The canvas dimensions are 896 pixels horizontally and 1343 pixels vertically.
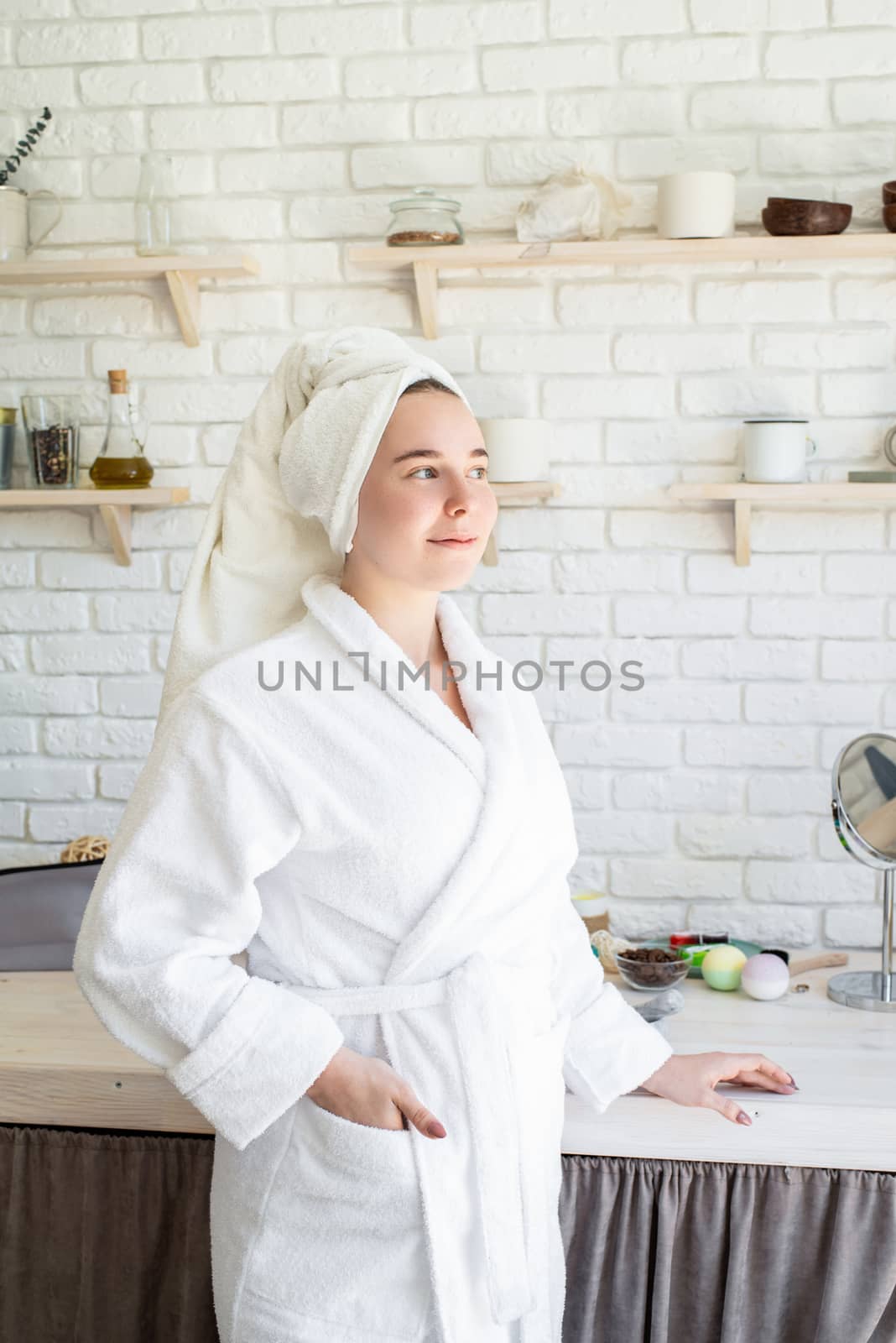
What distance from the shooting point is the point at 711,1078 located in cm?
165

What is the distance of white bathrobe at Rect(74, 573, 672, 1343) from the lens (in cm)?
131

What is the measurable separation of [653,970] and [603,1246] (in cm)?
49

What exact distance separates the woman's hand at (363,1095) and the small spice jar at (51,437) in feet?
4.82

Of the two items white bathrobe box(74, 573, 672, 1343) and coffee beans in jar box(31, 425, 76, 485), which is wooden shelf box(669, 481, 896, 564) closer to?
white bathrobe box(74, 573, 672, 1343)

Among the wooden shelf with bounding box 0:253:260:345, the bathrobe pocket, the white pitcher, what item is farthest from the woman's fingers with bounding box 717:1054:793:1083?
the white pitcher

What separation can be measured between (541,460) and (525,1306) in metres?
1.39

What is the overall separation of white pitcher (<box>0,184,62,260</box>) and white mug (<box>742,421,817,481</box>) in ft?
4.39

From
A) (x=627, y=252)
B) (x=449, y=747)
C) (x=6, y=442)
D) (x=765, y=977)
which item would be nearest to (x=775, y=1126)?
(x=765, y=977)

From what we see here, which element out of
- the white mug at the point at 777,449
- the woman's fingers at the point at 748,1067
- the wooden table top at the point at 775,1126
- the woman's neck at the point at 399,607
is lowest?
the wooden table top at the point at 775,1126

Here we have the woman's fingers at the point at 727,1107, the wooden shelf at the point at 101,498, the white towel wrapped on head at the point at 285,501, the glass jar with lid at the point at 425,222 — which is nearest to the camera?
the white towel wrapped on head at the point at 285,501

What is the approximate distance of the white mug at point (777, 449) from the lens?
2.22 metres

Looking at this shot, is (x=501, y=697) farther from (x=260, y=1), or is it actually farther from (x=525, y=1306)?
(x=260, y=1)

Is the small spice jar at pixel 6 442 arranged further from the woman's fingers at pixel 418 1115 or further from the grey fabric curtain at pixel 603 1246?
the woman's fingers at pixel 418 1115

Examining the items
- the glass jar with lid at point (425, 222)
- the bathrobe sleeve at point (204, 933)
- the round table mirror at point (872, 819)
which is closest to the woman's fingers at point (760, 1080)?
the round table mirror at point (872, 819)
